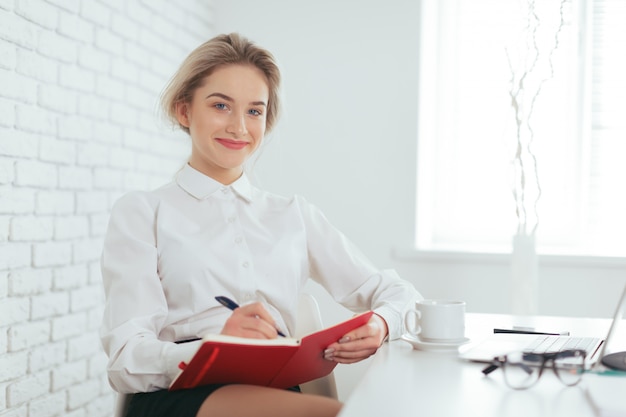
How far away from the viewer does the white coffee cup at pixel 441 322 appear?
1421mm

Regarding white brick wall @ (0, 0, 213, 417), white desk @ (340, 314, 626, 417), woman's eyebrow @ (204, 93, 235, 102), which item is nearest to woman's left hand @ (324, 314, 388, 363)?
white desk @ (340, 314, 626, 417)

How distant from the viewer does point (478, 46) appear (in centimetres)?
376

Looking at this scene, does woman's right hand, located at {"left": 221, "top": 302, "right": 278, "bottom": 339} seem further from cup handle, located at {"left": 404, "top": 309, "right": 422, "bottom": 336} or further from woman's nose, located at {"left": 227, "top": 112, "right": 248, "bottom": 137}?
woman's nose, located at {"left": 227, "top": 112, "right": 248, "bottom": 137}

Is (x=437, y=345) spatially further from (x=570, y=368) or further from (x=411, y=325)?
(x=570, y=368)

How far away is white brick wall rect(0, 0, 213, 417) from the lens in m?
2.31

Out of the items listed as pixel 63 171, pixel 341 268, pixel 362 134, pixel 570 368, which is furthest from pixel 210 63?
pixel 362 134

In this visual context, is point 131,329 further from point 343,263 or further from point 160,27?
point 160,27

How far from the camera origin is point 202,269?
1.66 meters

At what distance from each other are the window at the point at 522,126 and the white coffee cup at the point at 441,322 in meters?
2.11

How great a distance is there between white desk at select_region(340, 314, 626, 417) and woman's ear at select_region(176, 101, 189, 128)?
2.85 ft

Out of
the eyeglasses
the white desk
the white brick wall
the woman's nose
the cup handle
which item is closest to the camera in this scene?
the white desk

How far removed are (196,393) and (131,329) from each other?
25 centimetres

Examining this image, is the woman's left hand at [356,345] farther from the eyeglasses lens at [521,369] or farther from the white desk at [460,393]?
the eyeglasses lens at [521,369]

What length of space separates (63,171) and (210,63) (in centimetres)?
98
